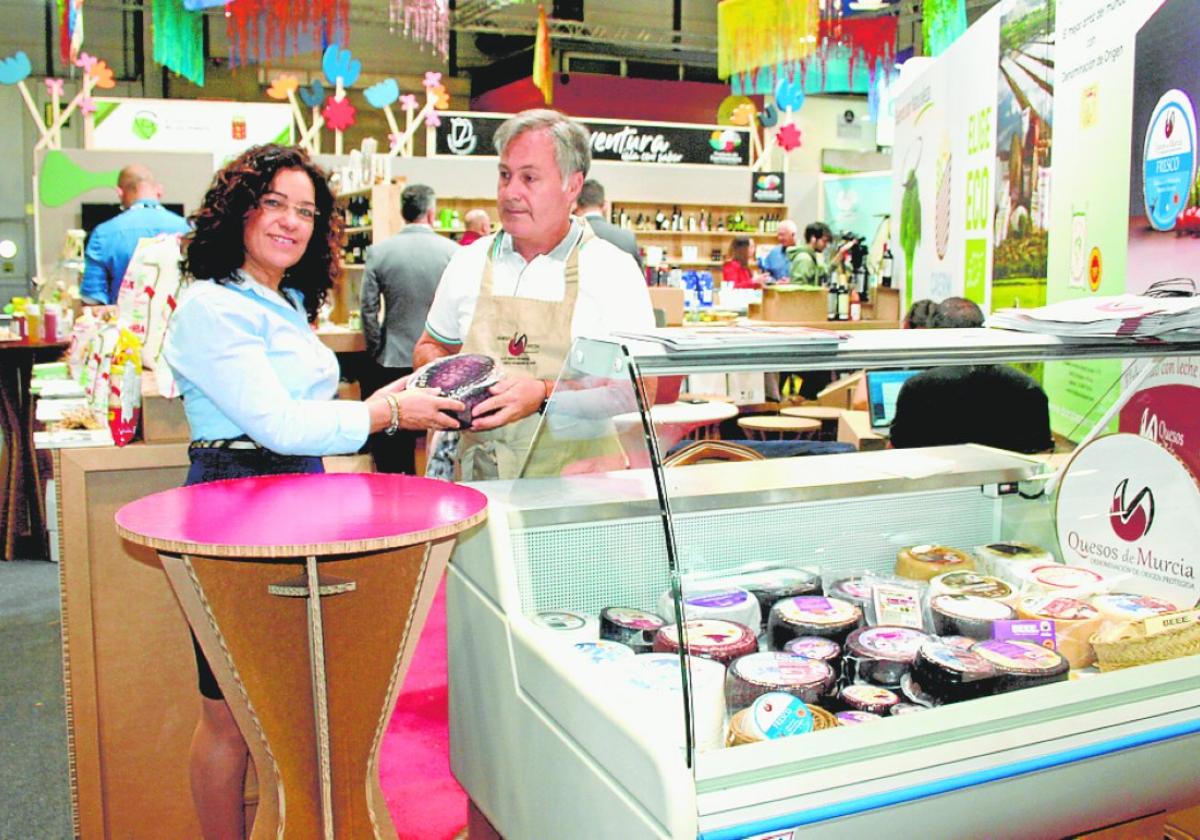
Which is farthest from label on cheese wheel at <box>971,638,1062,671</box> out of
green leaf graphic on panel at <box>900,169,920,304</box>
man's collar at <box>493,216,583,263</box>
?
green leaf graphic on panel at <box>900,169,920,304</box>

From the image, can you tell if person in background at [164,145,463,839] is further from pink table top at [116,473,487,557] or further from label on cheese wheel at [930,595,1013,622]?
label on cheese wheel at [930,595,1013,622]

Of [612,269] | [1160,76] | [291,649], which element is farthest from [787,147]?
[291,649]

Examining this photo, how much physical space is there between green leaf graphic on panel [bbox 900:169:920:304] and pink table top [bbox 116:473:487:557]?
5.29 meters

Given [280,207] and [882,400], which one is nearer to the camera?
[280,207]

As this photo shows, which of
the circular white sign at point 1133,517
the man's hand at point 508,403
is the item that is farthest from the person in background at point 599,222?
the circular white sign at point 1133,517

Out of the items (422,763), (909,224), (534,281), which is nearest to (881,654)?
(534,281)

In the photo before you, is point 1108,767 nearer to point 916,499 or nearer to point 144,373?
point 916,499

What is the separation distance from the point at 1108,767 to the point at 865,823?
1.42 feet

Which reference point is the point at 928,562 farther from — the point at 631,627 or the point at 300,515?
the point at 300,515

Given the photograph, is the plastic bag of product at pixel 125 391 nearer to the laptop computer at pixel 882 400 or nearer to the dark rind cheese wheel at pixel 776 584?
the dark rind cheese wheel at pixel 776 584

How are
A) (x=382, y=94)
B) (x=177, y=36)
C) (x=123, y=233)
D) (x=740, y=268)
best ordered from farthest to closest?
(x=382, y=94) < (x=740, y=268) < (x=177, y=36) < (x=123, y=233)

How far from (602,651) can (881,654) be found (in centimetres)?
47

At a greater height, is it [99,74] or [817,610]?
[99,74]

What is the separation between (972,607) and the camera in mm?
1965
